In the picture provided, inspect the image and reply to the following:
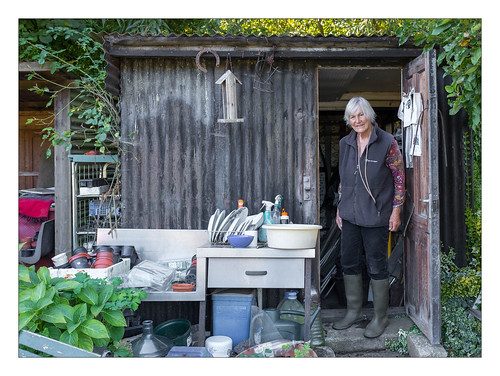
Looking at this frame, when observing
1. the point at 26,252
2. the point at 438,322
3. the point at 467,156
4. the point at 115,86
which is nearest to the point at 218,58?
the point at 115,86

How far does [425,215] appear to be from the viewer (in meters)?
4.20

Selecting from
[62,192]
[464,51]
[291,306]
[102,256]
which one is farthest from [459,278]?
[62,192]

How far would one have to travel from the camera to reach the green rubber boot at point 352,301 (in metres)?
Answer: 4.53

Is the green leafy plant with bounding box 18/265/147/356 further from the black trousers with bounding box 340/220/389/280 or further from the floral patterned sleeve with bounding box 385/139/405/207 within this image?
the floral patterned sleeve with bounding box 385/139/405/207

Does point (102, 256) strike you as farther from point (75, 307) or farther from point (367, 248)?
point (367, 248)

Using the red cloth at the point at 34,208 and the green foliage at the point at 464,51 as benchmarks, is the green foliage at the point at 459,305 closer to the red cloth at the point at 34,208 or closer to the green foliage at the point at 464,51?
the green foliage at the point at 464,51

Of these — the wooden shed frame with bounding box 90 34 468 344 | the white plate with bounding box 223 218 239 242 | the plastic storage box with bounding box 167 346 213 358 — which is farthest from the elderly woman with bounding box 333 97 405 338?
the plastic storage box with bounding box 167 346 213 358

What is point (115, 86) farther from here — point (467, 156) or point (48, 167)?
point (48, 167)

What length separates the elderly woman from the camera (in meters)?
4.30

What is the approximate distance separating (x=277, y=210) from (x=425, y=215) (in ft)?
4.48

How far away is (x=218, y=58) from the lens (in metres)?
4.61

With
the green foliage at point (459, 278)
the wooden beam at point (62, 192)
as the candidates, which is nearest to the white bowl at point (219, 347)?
the green foliage at point (459, 278)

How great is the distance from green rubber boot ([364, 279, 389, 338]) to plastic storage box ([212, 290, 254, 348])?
119 centimetres

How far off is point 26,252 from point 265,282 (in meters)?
3.62
